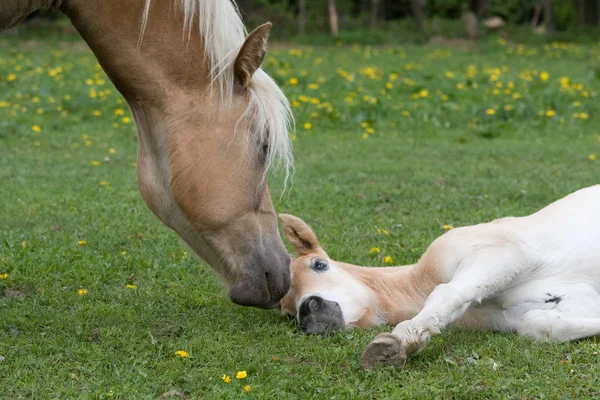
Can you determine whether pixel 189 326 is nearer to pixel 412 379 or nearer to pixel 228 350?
pixel 228 350

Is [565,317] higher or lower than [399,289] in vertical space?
higher

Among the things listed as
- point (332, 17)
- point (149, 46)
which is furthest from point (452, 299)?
point (332, 17)

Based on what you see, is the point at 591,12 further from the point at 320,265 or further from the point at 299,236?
the point at 320,265

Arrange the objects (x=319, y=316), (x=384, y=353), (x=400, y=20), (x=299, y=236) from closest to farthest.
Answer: (x=384, y=353) < (x=319, y=316) < (x=299, y=236) < (x=400, y=20)

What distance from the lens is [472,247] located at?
4.13m

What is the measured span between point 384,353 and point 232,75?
4.64ft

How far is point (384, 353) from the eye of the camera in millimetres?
3457

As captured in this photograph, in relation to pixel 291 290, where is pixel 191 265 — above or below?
below

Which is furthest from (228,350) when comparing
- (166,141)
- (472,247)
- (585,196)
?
(585,196)

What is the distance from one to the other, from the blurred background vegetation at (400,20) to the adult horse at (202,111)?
1725 cm

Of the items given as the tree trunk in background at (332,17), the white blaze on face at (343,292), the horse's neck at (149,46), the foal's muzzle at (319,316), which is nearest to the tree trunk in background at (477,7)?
the tree trunk in background at (332,17)

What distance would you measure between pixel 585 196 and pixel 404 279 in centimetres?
116

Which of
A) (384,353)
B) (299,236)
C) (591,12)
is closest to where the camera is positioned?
(384,353)

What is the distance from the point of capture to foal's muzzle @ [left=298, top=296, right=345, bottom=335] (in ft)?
13.4
